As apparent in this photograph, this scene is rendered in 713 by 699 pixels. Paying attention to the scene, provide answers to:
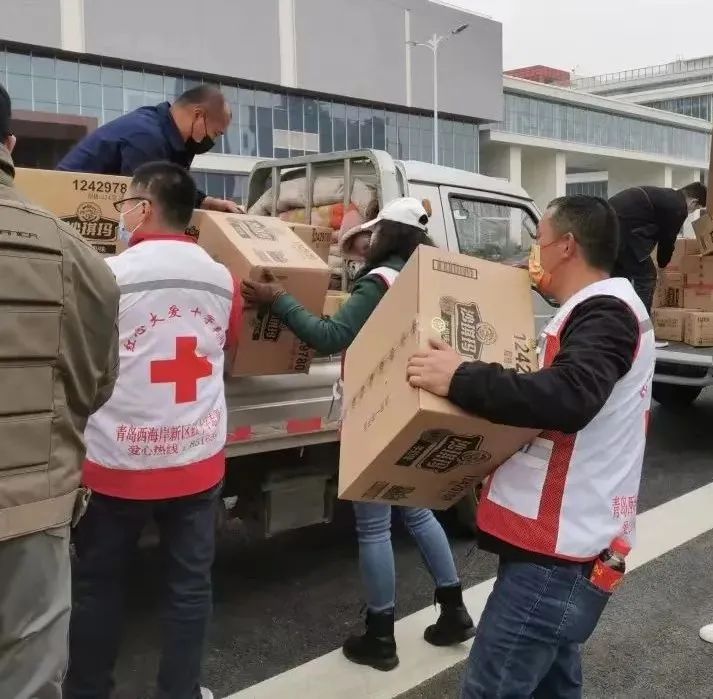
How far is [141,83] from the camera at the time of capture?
41500mm

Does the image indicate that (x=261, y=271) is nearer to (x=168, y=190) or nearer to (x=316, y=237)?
(x=168, y=190)

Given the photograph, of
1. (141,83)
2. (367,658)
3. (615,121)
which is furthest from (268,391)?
(615,121)

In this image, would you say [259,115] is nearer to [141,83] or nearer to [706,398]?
[141,83]

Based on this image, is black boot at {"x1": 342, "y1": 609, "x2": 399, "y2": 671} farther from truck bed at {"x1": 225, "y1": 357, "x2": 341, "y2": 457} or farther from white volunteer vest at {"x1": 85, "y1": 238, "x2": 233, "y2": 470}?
white volunteer vest at {"x1": 85, "y1": 238, "x2": 233, "y2": 470}

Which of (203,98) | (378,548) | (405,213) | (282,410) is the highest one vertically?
(203,98)

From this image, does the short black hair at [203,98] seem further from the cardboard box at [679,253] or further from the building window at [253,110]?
the building window at [253,110]

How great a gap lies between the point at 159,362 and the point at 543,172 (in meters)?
64.2

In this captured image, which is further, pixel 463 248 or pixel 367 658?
pixel 463 248

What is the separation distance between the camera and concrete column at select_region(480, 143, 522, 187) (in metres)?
59.1

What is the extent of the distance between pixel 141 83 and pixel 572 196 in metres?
43.0

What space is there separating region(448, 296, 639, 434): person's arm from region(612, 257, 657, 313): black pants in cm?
415

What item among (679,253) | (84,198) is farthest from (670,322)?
(84,198)

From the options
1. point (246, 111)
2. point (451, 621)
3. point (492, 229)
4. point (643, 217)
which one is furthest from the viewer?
point (246, 111)

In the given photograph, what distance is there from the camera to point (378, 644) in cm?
324
